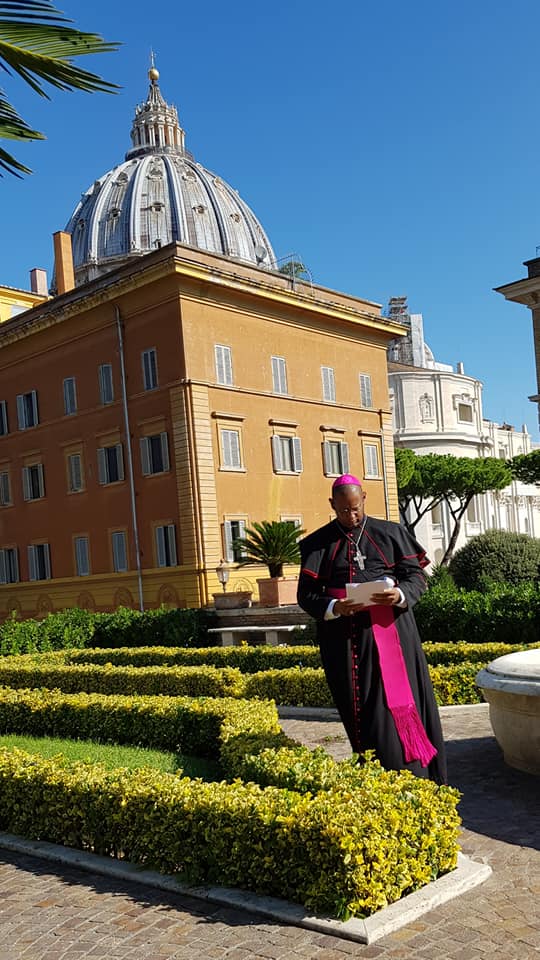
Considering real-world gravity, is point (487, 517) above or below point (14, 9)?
below

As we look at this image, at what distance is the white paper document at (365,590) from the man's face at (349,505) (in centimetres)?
49

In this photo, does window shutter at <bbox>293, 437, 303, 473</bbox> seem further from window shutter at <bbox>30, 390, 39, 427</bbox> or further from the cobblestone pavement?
the cobblestone pavement

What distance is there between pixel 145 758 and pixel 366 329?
98.1ft

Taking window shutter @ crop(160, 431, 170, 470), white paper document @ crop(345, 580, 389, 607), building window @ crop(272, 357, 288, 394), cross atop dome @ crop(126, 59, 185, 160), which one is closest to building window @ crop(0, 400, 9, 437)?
window shutter @ crop(160, 431, 170, 470)

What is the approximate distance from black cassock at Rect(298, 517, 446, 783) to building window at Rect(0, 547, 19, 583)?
31368mm

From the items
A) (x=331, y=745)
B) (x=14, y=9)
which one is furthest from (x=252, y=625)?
(x=14, y=9)

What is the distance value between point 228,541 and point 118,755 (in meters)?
21.0

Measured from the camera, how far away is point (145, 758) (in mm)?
8797

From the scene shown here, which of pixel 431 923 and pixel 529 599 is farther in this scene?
pixel 529 599

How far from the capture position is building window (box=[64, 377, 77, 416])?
110 ft

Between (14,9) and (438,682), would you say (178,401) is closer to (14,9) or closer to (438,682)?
(438,682)

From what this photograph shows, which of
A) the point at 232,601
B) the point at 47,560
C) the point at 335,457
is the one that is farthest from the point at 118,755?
the point at 335,457

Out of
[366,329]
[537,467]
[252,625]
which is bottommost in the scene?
[252,625]

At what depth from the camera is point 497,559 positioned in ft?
107
